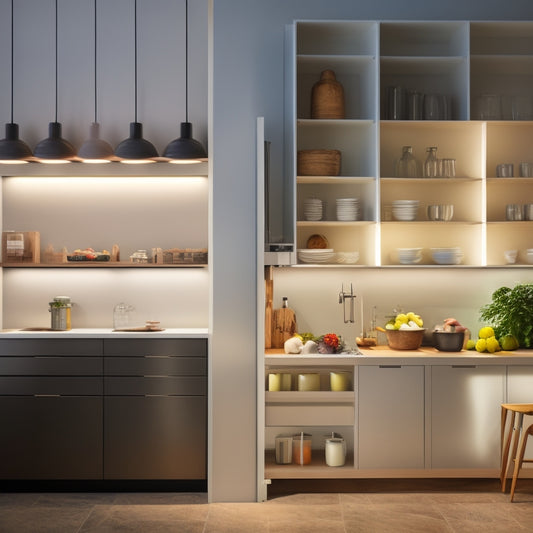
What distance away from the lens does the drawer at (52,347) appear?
4973 millimetres

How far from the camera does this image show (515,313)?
5.19 m

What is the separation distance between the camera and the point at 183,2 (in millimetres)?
5598

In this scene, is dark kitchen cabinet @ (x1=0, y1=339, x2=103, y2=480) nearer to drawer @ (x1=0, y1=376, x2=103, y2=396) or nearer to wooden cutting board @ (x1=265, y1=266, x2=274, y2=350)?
drawer @ (x1=0, y1=376, x2=103, y2=396)

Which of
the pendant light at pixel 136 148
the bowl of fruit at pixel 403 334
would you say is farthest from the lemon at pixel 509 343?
the pendant light at pixel 136 148

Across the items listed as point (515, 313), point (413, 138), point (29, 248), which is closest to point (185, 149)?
point (29, 248)

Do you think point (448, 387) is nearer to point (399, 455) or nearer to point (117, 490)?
point (399, 455)

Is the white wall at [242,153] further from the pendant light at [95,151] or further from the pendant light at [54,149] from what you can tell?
the pendant light at [54,149]

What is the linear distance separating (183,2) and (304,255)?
215cm

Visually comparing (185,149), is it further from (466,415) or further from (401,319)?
(466,415)

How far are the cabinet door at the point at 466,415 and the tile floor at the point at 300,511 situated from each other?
245mm

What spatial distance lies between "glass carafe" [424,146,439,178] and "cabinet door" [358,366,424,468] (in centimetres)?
141

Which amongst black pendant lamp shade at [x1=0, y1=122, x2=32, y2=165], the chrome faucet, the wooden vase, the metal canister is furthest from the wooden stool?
black pendant lamp shade at [x1=0, y1=122, x2=32, y2=165]

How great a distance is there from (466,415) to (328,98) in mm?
2353

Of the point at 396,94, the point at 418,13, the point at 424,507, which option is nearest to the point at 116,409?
the point at 424,507
